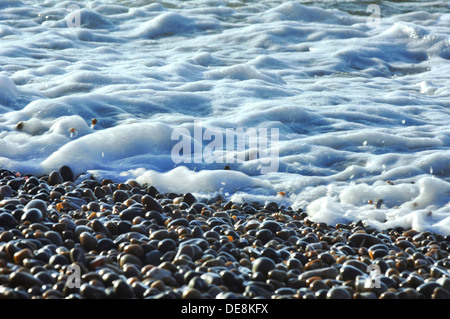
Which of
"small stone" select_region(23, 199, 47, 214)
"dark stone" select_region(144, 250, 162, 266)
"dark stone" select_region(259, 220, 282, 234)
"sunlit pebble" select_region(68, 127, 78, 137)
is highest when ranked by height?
"small stone" select_region(23, 199, 47, 214)

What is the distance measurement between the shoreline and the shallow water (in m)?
0.50

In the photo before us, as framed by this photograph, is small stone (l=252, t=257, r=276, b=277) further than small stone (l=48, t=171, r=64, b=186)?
No

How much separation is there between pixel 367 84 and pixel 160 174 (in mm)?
4205

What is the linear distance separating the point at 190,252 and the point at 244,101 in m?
3.87

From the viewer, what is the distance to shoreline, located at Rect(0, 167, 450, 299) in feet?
8.31

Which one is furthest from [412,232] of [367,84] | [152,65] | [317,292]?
[152,65]

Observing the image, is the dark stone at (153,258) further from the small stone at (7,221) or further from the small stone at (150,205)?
the small stone at (7,221)

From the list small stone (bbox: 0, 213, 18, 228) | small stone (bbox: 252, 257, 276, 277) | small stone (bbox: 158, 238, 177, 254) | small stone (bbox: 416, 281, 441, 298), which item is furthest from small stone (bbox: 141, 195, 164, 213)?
small stone (bbox: 416, 281, 441, 298)

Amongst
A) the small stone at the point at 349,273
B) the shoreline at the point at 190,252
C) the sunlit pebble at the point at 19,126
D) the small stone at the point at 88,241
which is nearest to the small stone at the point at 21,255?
the shoreline at the point at 190,252

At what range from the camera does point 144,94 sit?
255 inches

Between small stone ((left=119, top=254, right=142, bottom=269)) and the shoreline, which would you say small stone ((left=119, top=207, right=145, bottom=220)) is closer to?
the shoreline

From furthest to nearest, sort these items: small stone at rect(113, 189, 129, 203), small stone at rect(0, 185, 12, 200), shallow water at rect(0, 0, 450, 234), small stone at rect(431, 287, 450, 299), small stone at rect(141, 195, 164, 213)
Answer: shallow water at rect(0, 0, 450, 234) → small stone at rect(113, 189, 129, 203) → small stone at rect(0, 185, 12, 200) → small stone at rect(141, 195, 164, 213) → small stone at rect(431, 287, 450, 299)

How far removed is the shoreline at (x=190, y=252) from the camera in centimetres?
253

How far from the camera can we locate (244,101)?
6547mm
